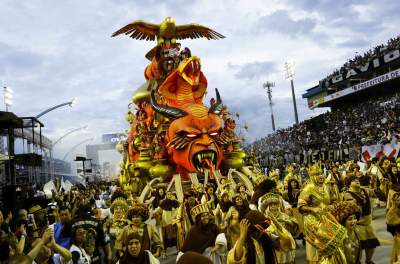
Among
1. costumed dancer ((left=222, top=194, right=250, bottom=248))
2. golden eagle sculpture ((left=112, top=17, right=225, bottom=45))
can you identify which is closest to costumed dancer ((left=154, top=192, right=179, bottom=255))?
Answer: costumed dancer ((left=222, top=194, right=250, bottom=248))

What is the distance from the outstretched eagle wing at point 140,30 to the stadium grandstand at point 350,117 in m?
8.72

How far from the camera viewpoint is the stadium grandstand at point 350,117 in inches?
1099

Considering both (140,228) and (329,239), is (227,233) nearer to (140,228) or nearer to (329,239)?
(140,228)

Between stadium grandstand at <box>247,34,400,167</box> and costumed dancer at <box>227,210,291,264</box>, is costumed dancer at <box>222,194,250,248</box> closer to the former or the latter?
costumed dancer at <box>227,210,291,264</box>

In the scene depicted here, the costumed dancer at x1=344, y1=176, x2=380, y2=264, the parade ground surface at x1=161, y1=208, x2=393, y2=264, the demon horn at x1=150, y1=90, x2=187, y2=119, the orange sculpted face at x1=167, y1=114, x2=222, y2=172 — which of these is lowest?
the parade ground surface at x1=161, y1=208, x2=393, y2=264

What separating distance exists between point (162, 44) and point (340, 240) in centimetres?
1784

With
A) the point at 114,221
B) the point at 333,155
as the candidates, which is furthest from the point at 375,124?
the point at 114,221

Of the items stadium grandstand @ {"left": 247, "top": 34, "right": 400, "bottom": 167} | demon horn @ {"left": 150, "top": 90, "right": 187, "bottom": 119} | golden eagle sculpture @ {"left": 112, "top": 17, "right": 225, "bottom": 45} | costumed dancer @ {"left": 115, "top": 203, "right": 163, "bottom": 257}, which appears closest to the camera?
costumed dancer @ {"left": 115, "top": 203, "right": 163, "bottom": 257}

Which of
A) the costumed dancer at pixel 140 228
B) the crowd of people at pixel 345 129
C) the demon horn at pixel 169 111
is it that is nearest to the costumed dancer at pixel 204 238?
the costumed dancer at pixel 140 228

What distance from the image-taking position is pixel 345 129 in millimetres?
32906

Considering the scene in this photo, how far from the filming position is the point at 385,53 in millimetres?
34719

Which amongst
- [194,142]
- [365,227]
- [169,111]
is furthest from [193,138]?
[365,227]

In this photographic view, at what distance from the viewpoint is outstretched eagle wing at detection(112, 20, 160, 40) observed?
69.4 ft

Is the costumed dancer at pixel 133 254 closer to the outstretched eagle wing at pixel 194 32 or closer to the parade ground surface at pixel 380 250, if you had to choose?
the parade ground surface at pixel 380 250
